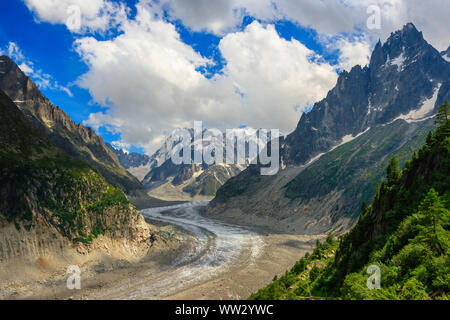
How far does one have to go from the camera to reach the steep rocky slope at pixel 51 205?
190ft

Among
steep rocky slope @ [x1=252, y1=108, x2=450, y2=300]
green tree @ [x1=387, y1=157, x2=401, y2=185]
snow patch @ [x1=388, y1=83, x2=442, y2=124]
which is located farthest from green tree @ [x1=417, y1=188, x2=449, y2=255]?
snow patch @ [x1=388, y1=83, x2=442, y2=124]

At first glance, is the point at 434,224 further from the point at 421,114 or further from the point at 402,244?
the point at 421,114

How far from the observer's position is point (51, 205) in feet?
212

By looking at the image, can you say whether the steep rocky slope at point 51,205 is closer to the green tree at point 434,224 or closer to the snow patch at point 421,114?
the green tree at point 434,224

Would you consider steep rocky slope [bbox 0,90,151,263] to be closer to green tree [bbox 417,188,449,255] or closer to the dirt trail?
the dirt trail

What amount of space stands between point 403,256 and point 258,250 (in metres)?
75.0

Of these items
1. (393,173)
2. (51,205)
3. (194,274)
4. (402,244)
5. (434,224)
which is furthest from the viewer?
(51,205)

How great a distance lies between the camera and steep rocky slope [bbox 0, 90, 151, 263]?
190ft

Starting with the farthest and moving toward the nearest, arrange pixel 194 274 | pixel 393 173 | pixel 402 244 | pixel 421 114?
1. pixel 421 114
2. pixel 194 274
3. pixel 393 173
4. pixel 402 244

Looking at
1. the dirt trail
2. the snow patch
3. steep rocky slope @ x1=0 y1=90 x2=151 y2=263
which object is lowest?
the dirt trail

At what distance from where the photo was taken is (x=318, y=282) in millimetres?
33969

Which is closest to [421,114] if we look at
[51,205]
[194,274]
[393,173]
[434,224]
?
[393,173]
